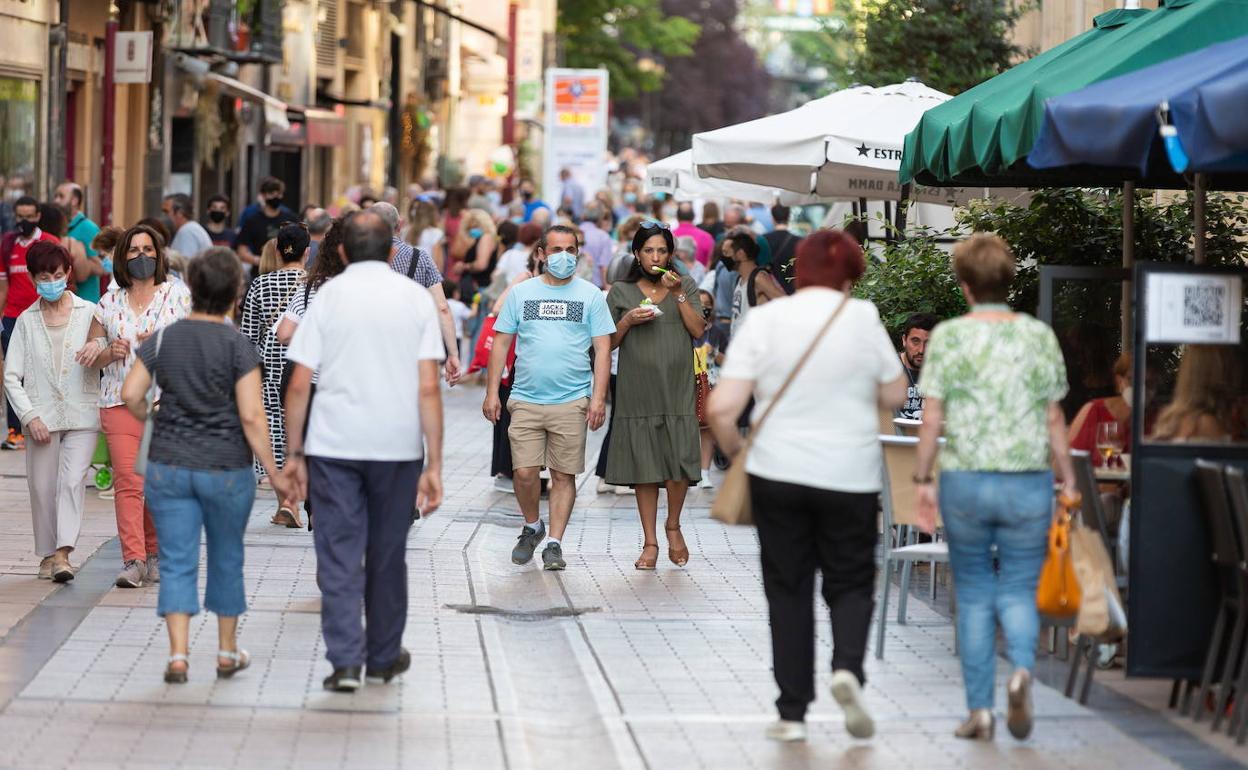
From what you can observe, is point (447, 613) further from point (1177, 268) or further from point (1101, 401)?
point (1177, 268)

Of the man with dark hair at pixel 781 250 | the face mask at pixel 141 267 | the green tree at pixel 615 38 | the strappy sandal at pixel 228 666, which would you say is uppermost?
the green tree at pixel 615 38

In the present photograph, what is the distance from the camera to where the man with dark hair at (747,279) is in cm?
1568

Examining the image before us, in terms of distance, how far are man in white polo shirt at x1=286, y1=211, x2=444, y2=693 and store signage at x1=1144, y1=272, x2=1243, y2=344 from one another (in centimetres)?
261

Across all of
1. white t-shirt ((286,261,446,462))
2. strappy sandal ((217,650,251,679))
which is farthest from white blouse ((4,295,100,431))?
white t-shirt ((286,261,446,462))

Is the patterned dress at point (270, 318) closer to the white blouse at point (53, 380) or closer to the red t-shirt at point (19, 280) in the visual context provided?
the white blouse at point (53, 380)

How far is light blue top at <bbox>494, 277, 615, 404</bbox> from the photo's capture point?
11.3 meters

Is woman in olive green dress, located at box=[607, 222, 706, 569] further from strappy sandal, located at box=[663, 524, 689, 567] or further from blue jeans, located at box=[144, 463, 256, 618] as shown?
blue jeans, located at box=[144, 463, 256, 618]

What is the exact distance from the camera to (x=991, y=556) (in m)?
7.32

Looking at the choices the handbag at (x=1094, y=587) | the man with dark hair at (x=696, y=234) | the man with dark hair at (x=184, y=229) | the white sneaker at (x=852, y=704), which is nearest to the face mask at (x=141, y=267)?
the white sneaker at (x=852, y=704)

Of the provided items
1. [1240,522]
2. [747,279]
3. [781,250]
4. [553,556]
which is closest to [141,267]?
[553,556]

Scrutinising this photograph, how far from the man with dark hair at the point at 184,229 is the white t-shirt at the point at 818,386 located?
1243 centimetres

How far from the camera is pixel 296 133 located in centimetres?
3538

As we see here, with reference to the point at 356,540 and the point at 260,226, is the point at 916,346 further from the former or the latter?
the point at 260,226

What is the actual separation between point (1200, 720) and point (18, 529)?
7.06m
